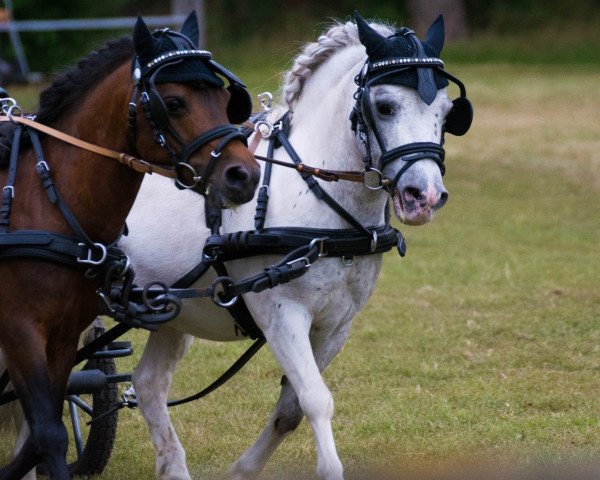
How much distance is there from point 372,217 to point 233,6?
1014 inches

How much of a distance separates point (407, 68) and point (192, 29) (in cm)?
77

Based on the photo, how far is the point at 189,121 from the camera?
376 centimetres

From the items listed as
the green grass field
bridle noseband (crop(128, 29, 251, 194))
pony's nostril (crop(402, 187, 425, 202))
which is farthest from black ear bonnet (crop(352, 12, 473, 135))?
the green grass field

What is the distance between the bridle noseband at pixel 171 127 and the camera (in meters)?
3.72

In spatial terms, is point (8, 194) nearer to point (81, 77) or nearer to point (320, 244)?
point (81, 77)

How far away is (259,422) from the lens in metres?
6.11

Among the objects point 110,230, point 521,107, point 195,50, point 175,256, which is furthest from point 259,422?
point 521,107

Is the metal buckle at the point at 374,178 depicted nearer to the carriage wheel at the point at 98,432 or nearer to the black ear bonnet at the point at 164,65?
the black ear bonnet at the point at 164,65

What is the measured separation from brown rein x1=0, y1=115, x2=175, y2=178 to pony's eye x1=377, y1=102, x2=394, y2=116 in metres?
0.84

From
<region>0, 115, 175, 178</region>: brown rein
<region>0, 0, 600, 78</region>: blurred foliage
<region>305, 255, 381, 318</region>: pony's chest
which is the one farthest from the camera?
<region>0, 0, 600, 78</region>: blurred foliage

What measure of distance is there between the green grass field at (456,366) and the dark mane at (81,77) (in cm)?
181

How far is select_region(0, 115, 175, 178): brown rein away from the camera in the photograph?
3842 millimetres

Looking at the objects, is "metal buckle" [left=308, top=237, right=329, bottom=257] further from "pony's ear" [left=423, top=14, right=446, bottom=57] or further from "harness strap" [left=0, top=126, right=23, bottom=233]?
"harness strap" [left=0, top=126, right=23, bottom=233]

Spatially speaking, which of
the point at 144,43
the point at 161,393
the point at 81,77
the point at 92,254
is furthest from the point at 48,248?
the point at 161,393
